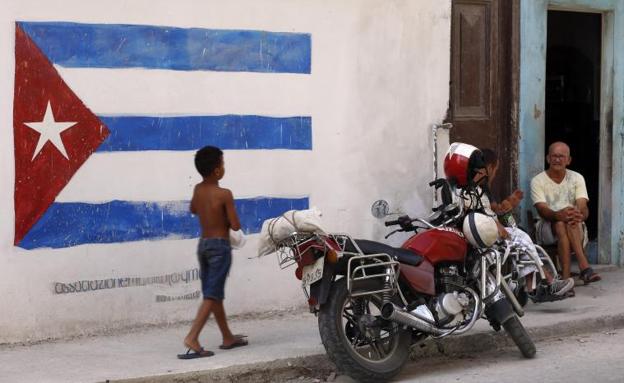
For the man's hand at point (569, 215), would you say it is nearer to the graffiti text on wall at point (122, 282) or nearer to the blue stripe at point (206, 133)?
the blue stripe at point (206, 133)

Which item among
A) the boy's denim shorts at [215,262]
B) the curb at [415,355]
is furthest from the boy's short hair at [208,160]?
the curb at [415,355]

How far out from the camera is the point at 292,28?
27.6 feet

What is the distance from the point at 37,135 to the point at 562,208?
187 inches

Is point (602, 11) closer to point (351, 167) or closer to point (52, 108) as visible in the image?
point (351, 167)

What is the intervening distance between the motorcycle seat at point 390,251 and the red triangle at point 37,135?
2.23m

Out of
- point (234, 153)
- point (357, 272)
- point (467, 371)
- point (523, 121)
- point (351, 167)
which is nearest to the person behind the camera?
point (357, 272)

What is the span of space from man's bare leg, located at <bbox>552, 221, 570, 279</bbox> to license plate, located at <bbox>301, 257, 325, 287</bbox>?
12.0ft

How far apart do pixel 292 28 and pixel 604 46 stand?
3.62m

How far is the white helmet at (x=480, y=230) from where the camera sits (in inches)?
275

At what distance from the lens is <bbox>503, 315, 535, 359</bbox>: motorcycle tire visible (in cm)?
715

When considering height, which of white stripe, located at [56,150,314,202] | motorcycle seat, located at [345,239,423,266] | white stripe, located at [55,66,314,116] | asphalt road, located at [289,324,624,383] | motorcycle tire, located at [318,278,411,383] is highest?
white stripe, located at [55,66,314,116]

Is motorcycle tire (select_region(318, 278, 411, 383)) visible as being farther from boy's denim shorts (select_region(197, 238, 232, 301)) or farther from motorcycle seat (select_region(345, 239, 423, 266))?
boy's denim shorts (select_region(197, 238, 232, 301))

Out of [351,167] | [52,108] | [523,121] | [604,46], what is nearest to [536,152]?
[523,121]

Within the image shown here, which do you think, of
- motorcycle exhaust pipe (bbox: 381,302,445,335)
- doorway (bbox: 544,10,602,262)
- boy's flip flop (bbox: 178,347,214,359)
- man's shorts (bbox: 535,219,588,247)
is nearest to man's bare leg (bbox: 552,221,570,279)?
man's shorts (bbox: 535,219,588,247)
